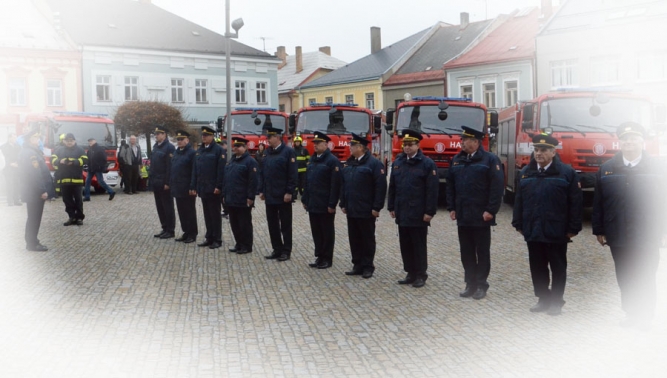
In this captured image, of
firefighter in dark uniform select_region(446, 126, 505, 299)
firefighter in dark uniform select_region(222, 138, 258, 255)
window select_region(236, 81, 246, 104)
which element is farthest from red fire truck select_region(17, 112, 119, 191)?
window select_region(236, 81, 246, 104)

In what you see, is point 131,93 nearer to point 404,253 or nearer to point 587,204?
point 587,204

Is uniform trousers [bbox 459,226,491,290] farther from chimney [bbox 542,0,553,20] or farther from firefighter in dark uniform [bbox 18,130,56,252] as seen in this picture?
chimney [bbox 542,0,553,20]

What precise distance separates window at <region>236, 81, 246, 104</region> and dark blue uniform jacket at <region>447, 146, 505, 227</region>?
4583 cm

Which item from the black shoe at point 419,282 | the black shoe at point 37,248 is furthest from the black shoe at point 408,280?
the black shoe at point 37,248

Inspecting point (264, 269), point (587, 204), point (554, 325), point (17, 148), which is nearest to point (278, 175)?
point (264, 269)

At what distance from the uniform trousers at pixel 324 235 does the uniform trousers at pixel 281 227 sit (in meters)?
0.74

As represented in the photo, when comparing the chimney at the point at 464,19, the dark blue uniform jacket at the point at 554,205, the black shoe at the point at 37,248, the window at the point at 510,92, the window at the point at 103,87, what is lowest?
the black shoe at the point at 37,248

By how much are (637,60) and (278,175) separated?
29.1 m

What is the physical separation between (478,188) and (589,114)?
28.9 ft

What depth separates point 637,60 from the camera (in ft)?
117

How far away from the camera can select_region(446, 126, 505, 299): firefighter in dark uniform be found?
8469 millimetres

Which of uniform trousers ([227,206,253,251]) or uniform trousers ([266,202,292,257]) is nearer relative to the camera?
uniform trousers ([266,202,292,257])

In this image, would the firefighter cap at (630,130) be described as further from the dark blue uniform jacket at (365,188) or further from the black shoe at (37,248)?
the black shoe at (37,248)

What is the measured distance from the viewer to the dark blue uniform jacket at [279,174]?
1141 centimetres
